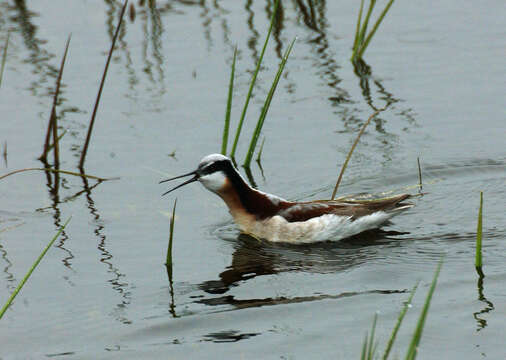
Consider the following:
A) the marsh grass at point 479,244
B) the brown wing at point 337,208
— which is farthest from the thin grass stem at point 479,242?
the brown wing at point 337,208

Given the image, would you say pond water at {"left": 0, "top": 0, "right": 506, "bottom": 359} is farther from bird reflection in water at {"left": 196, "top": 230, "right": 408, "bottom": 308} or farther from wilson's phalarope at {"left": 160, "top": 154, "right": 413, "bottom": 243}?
wilson's phalarope at {"left": 160, "top": 154, "right": 413, "bottom": 243}

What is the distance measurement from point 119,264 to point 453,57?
7544 millimetres

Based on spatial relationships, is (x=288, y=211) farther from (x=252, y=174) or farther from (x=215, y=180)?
(x=252, y=174)

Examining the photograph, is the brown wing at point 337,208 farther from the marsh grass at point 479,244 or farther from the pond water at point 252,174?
the marsh grass at point 479,244

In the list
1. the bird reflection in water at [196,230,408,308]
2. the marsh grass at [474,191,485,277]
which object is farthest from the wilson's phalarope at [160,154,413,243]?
the marsh grass at [474,191,485,277]

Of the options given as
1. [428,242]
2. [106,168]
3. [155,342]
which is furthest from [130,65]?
[155,342]

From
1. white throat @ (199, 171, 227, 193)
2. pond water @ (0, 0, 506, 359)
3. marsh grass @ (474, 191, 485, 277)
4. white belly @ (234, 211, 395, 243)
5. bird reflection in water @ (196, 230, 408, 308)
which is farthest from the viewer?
white throat @ (199, 171, 227, 193)

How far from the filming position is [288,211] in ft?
33.3

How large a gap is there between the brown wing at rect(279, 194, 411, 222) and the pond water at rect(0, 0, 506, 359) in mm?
329

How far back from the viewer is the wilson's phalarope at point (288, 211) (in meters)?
10.1

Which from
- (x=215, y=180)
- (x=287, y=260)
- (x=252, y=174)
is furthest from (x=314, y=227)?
(x=252, y=174)

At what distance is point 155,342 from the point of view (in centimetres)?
757

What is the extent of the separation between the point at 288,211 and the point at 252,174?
1569 millimetres

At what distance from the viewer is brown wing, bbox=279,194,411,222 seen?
1009cm
